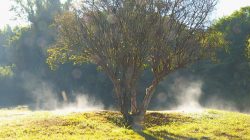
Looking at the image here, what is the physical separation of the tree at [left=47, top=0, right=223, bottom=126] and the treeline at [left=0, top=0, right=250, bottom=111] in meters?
33.3

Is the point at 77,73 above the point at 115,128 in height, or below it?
above

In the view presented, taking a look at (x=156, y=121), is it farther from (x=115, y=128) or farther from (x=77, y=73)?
(x=77, y=73)

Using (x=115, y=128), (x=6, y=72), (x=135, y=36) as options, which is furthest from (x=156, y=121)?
(x=6, y=72)

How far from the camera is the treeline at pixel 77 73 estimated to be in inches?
2788

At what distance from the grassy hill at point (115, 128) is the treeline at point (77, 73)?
31886 mm

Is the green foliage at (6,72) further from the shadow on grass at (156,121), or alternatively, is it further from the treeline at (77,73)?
the shadow on grass at (156,121)

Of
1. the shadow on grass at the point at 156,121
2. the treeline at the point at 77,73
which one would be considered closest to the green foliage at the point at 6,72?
the treeline at the point at 77,73

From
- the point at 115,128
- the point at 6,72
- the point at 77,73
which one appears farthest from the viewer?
the point at 6,72

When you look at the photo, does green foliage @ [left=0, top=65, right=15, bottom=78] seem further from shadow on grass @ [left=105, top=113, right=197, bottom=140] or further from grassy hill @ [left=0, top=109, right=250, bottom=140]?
shadow on grass @ [left=105, top=113, right=197, bottom=140]

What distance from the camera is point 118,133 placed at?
21.4 meters

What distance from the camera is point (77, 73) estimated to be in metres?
81.1

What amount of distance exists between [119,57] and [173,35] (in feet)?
11.7

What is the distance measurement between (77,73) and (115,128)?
5834 cm

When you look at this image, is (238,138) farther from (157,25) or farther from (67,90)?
(67,90)
